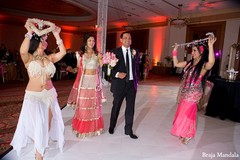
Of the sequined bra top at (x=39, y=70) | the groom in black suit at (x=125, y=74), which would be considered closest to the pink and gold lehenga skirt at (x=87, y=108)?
the groom in black suit at (x=125, y=74)

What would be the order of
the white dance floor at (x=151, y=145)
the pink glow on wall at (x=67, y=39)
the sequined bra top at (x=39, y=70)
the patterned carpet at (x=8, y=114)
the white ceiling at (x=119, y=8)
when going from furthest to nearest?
the pink glow on wall at (x=67, y=39) < the white ceiling at (x=119, y=8) < the patterned carpet at (x=8, y=114) < the white dance floor at (x=151, y=145) < the sequined bra top at (x=39, y=70)

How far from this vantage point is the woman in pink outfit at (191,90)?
293 cm

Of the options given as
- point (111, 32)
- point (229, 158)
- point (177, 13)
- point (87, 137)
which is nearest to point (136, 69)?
point (87, 137)

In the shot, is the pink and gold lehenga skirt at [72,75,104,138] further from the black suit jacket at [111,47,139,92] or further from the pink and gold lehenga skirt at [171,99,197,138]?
the pink and gold lehenga skirt at [171,99,197,138]

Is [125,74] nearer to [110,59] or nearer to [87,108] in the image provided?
[110,59]

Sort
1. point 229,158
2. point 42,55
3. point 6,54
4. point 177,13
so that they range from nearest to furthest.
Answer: point 42,55
point 229,158
point 6,54
point 177,13

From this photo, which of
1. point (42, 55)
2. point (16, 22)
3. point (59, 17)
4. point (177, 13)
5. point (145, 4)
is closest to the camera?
point (42, 55)

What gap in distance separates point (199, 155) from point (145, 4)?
953cm

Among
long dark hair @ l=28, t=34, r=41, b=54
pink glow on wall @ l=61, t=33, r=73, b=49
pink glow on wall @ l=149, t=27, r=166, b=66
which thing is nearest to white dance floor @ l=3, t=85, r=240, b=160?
long dark hair @ l=28, t=34, r=41, b=54

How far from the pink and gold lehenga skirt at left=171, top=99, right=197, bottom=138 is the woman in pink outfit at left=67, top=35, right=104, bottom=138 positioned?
1.36 m

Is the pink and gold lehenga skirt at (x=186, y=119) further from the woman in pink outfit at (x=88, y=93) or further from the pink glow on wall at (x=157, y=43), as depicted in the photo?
the pink glow on wall at (x=157, y=43)

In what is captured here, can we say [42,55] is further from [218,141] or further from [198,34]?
[198,34]

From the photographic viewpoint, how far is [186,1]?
31.7 feet

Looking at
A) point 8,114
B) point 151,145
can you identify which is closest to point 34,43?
point 151,145
